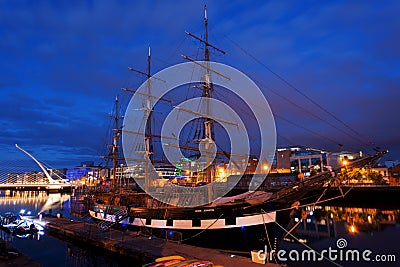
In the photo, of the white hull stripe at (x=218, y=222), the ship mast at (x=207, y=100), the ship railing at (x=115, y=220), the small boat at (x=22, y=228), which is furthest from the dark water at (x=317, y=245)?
the ship mast at (x=207, y=100)

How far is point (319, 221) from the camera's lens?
33.2 m

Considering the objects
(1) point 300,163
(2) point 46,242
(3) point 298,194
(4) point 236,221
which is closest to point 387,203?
(3) point 298,194

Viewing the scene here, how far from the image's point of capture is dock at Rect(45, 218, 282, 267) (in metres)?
12.8

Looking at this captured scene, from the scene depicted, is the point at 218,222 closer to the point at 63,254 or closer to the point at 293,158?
the point at 63,254

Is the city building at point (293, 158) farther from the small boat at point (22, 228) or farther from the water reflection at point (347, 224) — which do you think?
the small boat at point (22, 228)

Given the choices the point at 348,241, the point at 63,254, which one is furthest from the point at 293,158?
the point at 63,254

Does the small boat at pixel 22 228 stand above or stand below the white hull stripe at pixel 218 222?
below

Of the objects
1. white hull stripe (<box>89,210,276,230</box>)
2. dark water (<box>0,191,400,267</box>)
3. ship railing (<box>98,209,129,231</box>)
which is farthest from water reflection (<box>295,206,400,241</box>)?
ship railing (<box>98,209,129,231</box>)

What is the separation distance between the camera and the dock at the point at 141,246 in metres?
12.8

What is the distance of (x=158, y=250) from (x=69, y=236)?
33.7 feet

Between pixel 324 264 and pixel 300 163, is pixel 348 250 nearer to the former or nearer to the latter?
pixel 324 264

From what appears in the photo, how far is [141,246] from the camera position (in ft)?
50.8

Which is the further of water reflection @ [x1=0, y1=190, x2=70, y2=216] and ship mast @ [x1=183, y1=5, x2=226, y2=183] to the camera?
water reflection @ [x1=0, y1=190, x2=70, y2=216]

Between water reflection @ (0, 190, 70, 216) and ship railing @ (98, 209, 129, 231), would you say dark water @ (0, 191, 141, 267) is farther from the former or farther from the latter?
water reflection @ (0, 190, 70, 216)
